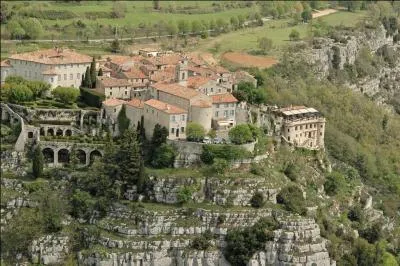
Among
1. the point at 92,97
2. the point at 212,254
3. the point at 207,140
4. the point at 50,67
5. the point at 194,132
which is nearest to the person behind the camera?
the point at 212,254

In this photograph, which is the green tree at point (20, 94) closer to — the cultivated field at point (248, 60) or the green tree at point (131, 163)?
the green tree at point (131, 163)

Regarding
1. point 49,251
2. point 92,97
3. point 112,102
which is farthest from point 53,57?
point 49,251

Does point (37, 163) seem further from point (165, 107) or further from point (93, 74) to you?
point (93, 74)

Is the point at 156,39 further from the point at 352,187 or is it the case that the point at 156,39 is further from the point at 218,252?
the point at 218,252

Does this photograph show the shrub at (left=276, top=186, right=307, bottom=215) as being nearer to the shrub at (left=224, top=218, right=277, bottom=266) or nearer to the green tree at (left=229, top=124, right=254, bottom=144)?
the shrub at (left=224, top=218, right=277, bottom=266)

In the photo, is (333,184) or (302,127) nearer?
(333,184)
